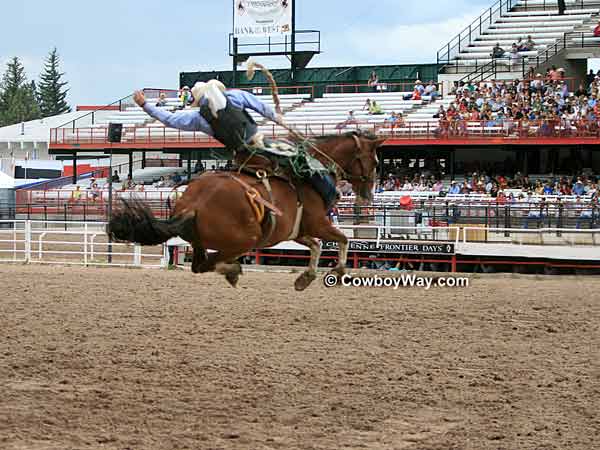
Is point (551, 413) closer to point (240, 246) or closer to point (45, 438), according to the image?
point (240, 246)

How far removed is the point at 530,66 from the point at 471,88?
3.26 meters

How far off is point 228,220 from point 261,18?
33120 millimetres

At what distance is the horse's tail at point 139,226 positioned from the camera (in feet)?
26.6

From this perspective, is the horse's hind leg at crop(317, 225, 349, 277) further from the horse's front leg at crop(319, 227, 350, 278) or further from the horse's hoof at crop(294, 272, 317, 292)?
the horse's hoof at crop(294, 272, 317, 292)

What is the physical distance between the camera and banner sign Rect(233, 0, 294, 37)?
40.1 m

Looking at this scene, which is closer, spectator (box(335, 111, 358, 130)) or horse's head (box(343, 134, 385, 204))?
horse's head (box(343, 134, 385, 204))

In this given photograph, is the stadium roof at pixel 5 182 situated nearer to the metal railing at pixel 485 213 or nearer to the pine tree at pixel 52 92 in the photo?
the metal railing at pixel 485 213

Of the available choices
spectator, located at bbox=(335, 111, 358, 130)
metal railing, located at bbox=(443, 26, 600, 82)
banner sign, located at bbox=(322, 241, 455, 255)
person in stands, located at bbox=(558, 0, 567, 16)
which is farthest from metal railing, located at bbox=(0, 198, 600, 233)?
person in stands, located at bbox=(558, 0, 567, 16)

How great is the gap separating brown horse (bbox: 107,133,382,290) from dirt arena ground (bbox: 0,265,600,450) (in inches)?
54.2

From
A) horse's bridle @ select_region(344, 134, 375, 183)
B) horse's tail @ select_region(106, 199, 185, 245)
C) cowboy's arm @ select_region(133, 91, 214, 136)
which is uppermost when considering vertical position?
cowboy's arm @ select_region(133, 91, 214, 136)

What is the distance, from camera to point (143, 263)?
2275 cm

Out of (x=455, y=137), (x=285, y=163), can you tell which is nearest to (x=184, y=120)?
(x=285, y=163)

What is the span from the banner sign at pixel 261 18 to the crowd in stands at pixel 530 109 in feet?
37.3

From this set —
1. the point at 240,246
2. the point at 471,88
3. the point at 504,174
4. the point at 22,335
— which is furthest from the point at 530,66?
the point at 240,246
